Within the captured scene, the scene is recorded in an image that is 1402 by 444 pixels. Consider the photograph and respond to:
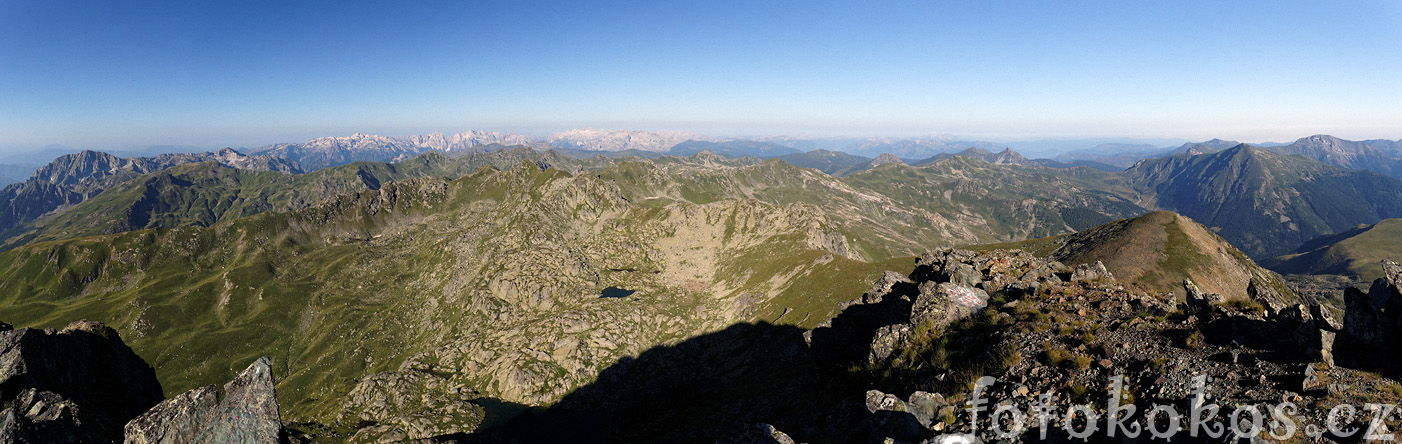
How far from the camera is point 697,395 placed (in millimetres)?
95562

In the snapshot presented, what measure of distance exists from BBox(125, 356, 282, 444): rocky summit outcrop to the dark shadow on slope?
1367 inches

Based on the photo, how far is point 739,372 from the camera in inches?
3792

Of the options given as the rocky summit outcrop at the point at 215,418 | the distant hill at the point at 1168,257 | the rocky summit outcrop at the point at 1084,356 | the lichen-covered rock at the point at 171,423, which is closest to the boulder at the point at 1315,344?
the rocky summit outcrop at the point at 1084,356

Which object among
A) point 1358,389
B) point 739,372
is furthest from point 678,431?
point 1358,389

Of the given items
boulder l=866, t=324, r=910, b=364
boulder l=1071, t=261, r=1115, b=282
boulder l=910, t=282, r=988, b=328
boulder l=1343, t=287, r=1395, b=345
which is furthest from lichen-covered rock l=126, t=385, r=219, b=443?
boulder l=1071, t=261, r=1115, b=282

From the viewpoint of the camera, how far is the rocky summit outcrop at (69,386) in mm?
30094

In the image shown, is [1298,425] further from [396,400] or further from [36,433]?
[396,400]

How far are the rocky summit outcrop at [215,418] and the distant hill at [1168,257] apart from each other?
137051 millimetres

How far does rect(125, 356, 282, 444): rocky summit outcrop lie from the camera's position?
26.5m

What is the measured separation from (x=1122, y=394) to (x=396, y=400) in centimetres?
15019

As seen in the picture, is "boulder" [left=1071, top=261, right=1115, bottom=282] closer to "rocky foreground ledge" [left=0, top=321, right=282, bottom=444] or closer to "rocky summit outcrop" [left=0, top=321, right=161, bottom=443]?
"rocky foreground ledge" [left=0, top=321, right=282, bottom=444]

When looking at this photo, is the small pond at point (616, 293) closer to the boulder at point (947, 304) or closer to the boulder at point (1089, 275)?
the boulder at point (1089, 275)

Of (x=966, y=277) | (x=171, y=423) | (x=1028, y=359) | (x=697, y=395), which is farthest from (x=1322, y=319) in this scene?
(x=697, y=395)

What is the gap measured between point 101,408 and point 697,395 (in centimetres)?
8011
